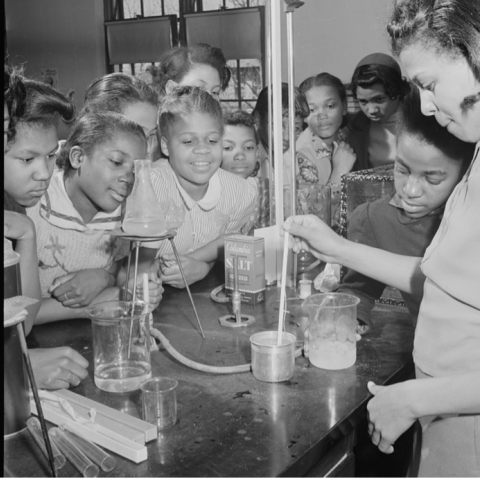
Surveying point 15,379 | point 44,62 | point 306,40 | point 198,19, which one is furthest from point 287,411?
point 306,40

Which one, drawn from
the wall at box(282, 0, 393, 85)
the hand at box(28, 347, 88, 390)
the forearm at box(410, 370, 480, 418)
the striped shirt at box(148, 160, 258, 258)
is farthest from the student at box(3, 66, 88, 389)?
the wall at box(282, 0, 393, 85)

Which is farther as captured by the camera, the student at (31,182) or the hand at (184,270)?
the hand at (184,270)

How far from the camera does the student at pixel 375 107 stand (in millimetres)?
2037

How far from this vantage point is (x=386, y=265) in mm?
1421

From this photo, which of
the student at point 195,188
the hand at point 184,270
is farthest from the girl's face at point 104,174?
the hand at point 184,270

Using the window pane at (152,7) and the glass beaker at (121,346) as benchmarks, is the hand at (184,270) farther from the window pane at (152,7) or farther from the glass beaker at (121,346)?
the window pane at (152,7)

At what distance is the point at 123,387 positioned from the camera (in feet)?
3.86

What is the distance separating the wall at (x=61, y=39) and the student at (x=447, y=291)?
803 mm

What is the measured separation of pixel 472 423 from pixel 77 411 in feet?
2.40

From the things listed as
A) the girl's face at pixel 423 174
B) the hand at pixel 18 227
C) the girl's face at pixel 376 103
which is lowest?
the hand at pixel 18 227

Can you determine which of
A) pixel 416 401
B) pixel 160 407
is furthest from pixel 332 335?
pixel 160 407

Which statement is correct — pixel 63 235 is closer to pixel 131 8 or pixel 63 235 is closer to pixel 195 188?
pixel 195 188

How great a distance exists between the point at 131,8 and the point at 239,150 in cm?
58

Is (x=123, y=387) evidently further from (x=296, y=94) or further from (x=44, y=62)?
(x=296, y=94)
